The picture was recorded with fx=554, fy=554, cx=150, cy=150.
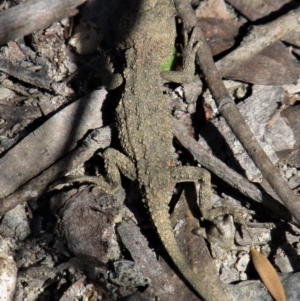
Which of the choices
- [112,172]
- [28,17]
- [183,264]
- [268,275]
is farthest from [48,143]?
[268,275]

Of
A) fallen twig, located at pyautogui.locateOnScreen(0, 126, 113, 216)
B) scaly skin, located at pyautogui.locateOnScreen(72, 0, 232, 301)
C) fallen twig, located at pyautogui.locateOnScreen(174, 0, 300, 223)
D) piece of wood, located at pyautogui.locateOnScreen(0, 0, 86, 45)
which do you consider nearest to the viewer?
fallen twig, located at pyautogui.locateOnScreen(174, 0, 300, 223)

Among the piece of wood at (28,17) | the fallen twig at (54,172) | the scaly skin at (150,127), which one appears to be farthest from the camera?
the piece of wood at (28,17)

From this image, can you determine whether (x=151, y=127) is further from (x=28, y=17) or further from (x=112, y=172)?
(x=28, y=17)

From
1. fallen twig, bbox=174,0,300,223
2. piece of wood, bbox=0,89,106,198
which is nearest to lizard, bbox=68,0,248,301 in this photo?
fallen twig, bbox=174,0,300,223

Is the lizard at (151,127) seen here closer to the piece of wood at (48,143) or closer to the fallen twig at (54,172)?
the fallen twig at (54,172)

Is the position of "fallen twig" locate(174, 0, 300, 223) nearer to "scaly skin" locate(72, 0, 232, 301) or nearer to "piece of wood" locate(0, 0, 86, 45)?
"scaly skin" locate(72, 0, 232, 301)

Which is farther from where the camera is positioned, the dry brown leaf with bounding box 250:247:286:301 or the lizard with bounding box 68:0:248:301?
the lizard with bounding box 68:0:248:301

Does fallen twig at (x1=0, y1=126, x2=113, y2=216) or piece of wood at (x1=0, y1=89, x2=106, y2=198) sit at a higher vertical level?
piece of wood at (x1=0, y1=89, x2=106, y2=198)

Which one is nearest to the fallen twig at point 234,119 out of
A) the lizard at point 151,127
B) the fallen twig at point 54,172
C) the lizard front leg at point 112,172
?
the lizard at point 151,127
